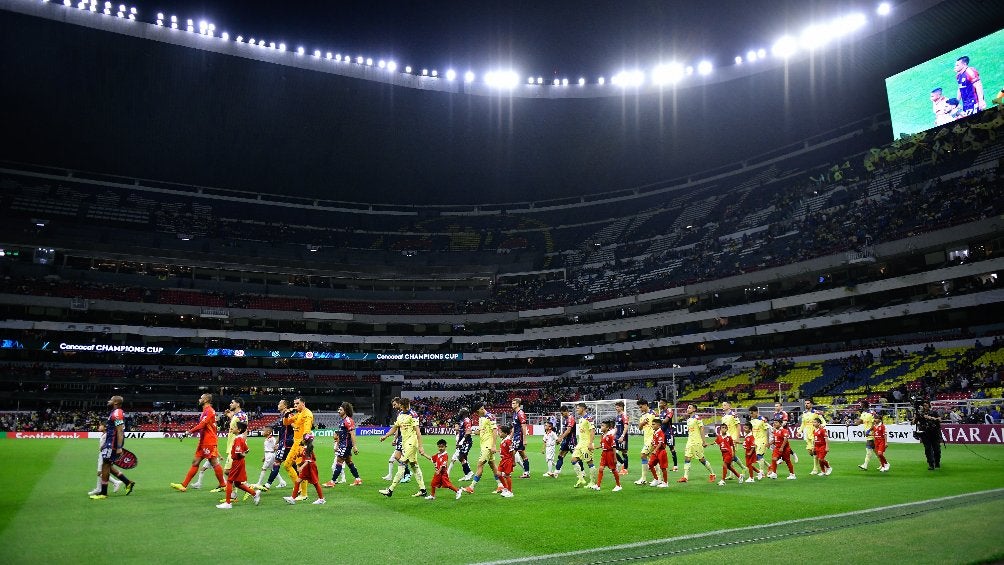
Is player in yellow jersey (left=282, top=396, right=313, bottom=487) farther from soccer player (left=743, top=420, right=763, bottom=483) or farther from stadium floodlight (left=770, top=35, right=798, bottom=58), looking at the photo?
stadium floodlight (left=770, top=35, right=798, bottom=58)

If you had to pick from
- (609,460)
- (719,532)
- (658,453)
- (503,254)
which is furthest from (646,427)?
(503,254)

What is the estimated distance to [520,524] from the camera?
37.1 ft

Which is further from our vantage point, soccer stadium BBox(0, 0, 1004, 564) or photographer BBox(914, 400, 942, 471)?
photographer BBox(914, 400, 942, 471)

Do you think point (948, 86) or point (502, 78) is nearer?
point (948, 86)

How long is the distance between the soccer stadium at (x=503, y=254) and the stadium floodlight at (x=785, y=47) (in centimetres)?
101

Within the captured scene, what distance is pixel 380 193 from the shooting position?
78.2 meters

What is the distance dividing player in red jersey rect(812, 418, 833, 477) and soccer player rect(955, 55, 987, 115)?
37081mm

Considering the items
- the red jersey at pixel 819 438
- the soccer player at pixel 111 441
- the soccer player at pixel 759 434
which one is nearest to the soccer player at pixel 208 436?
the soccer player at pixel 111 441

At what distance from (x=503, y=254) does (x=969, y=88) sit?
49.0 m

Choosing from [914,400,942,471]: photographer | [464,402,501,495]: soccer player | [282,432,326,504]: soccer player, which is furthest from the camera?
[914,400,942,471]: photographer

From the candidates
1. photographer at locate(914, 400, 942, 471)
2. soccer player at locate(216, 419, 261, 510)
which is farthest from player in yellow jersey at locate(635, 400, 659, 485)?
soccer player at locate(216, 419, 261, 510)

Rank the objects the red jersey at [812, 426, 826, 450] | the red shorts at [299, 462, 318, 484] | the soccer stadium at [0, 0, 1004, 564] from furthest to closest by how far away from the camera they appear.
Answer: the red jersey at [812, 426, 826, 450], the soccer stadium at [0, 0, 1004, 564], the red shorts at [299, 462, 318, 484]

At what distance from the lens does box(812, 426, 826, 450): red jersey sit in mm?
18656

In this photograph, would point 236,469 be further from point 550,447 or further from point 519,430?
point 550,447
